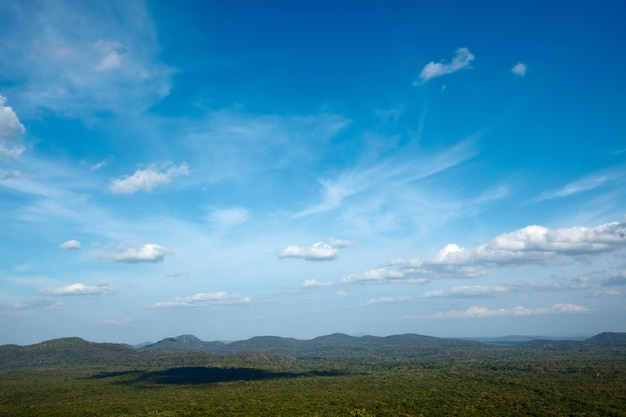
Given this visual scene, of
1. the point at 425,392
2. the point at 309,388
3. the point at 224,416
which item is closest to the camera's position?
the point at 224,416

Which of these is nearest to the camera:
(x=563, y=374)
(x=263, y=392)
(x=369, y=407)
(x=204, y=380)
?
(x=369, y=407)

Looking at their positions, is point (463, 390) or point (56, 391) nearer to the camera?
point (463, 390)

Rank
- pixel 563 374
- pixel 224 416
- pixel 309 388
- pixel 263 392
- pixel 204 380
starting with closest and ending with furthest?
pixel 224 416 < pixel 263 392 < pixel 309 388 < pixel 563 374 < pixel 204 380

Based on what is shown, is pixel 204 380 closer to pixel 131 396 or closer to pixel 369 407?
pixel 131 396

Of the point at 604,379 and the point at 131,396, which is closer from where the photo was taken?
the point at 131,396

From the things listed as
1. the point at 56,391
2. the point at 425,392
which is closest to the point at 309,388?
the point at 425,392

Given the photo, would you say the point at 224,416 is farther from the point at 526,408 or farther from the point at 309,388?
the point at 526,408

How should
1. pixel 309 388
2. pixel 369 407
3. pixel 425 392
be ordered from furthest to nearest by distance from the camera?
1. pixel 309 388
2. pixel 425 392
3. pixel 369 407

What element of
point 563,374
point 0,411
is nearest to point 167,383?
point 0,411
